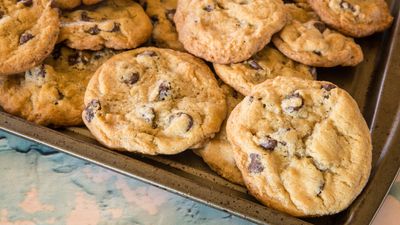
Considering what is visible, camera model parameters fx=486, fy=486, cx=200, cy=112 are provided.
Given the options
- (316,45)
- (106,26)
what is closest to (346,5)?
(316,45)

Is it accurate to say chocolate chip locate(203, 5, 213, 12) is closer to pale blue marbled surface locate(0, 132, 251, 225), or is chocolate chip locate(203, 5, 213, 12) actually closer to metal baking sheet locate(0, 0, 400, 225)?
metal baking sheet locate(0, 0, 400, 225)

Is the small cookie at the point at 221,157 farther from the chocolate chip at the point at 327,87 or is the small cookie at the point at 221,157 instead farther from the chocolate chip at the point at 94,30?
the chocolate chip at the point at 94,30

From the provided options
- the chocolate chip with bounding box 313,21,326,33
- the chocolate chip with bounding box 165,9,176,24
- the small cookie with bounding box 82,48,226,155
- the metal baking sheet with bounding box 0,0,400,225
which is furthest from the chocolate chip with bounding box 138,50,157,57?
the chocolate chip with bounding box 313,21,326,33

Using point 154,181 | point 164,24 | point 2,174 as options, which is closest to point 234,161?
point 154,181

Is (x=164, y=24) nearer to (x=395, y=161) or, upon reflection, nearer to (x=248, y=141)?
(x=248, y=141)

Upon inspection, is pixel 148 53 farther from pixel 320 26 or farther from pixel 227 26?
pixel 320 26
